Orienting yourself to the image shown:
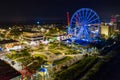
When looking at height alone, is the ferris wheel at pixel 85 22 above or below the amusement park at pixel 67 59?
above

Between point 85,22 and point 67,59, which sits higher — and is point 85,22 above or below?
above

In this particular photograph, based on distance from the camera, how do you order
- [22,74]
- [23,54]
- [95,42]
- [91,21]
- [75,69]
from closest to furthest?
[22,74]
[75,69]
[23,54]
[95,42]
[91,21]

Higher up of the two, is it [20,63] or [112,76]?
[20,63]

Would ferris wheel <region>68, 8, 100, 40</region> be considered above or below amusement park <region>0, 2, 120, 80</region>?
above

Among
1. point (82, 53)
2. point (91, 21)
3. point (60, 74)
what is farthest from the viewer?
point (91, 21)

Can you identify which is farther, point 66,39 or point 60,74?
point 66,39

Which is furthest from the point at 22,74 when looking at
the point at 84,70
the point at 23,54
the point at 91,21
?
the point at 91,21

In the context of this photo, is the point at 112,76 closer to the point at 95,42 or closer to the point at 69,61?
the point at 69,61

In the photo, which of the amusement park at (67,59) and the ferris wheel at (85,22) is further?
the ferris wheel at (85,22)

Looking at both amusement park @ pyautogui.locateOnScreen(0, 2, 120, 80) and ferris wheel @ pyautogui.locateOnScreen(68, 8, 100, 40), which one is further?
ferris wheel @ pyautogui.locateOnScreen(68, 8, 100, 40)

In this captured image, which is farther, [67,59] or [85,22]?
[85,22]

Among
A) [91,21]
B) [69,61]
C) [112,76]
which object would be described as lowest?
[112,76]
